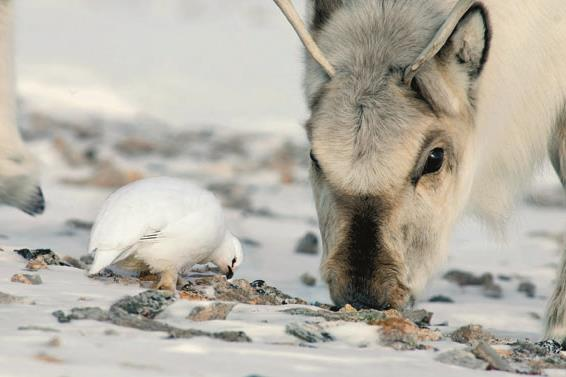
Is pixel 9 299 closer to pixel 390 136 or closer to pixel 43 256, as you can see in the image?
pixel 43 256

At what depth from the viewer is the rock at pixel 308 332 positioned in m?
3.97

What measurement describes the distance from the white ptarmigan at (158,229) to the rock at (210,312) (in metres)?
0.78

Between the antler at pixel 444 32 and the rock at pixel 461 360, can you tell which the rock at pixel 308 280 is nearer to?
the antler at pixel 444 32

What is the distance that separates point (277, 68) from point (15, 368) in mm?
19044

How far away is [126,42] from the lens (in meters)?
23.0

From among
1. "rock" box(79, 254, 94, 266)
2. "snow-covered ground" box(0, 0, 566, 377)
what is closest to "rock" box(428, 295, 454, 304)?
"snow-covered ground" box(0, 0, 566, 377)

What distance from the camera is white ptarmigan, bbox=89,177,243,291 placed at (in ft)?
16.3

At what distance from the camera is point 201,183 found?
11570 mm

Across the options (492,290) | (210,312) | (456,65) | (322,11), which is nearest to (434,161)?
(456,65)

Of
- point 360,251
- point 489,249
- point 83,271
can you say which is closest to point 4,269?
point 83,271

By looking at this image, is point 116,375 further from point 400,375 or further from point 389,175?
point 389,175

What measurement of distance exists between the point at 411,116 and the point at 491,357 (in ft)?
4.72

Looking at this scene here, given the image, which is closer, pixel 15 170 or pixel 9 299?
pixel 9 299

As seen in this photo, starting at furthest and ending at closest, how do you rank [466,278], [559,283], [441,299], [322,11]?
[466,278]
[441,299]
[559,283]
[322,11]
